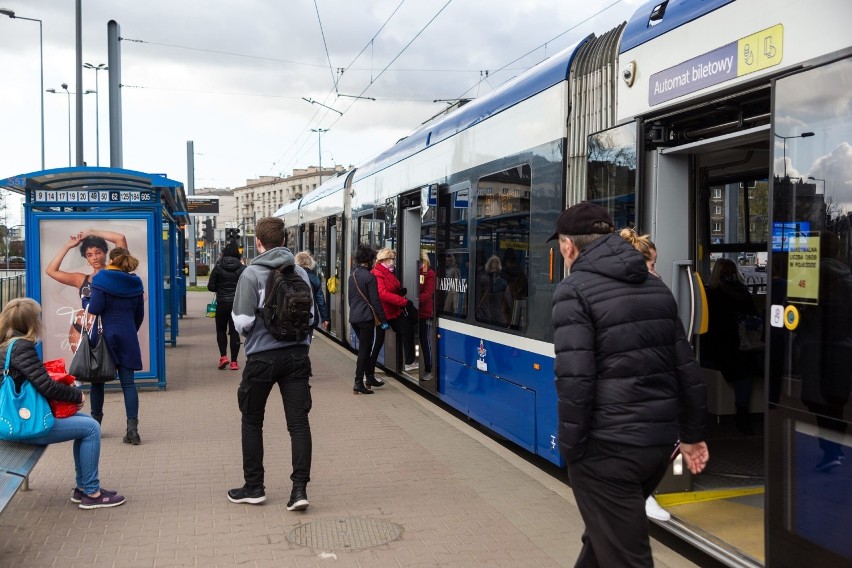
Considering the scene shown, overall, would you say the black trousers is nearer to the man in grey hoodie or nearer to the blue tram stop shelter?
the man in grey hoodie

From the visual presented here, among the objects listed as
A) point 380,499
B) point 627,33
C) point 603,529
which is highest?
point 627,33

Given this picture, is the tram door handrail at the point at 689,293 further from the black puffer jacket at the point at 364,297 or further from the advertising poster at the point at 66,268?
the advertising poster at the point at 66,268

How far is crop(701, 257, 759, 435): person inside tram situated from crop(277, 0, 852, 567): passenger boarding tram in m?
0.02

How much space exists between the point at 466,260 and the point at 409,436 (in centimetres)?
170

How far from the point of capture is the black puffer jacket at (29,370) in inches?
203

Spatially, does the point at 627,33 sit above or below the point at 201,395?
above

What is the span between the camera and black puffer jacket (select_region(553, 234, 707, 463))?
10.5 feet

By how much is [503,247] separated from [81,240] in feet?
18.0

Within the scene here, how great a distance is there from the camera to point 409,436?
321 inches

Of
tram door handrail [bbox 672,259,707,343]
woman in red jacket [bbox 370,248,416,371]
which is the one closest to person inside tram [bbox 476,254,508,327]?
tram door handrail [bbox 672,259,707,343]

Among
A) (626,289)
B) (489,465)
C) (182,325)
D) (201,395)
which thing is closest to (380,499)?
(489,465)

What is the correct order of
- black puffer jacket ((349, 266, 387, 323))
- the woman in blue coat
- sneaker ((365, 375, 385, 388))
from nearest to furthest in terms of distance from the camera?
the woman in blue coat, black puffer jacket ((349, 266, 387, 323)), sneaker ((365, 375, 385, 388))

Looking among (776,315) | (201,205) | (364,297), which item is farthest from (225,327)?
(201,205)

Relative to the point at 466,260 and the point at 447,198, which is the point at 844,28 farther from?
the point at 447,198
